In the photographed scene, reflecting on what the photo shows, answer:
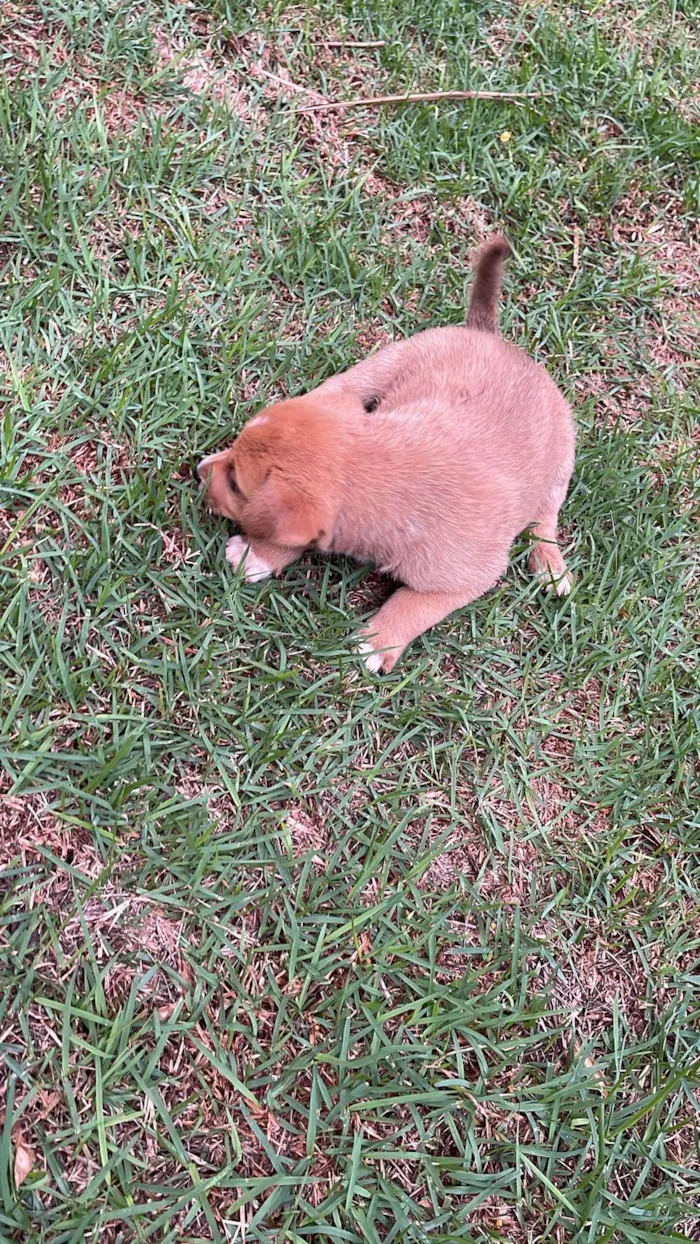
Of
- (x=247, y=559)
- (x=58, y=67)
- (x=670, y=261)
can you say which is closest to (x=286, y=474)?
(x=247, y=559)

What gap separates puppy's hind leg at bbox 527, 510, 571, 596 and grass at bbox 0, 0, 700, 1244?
0.08m

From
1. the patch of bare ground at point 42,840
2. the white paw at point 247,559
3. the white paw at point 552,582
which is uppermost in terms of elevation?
the white paw at point 247,559

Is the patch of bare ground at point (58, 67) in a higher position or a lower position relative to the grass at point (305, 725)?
higher

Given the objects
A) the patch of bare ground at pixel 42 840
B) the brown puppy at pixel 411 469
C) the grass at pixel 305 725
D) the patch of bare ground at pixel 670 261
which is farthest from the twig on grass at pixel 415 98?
the patch of bare ground at pixel 42 840

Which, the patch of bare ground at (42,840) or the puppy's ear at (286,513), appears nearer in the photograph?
the patch of bare ground at (42,840)

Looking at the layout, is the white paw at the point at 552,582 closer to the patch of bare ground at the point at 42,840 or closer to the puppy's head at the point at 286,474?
the puppy's head at the point at 286,474

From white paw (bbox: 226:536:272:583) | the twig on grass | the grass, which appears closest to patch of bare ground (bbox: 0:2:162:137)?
the grass

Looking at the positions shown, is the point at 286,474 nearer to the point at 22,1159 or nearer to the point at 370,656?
the point at 370,656

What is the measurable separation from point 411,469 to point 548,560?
2.83ft

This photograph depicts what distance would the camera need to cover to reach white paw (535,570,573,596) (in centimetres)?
347

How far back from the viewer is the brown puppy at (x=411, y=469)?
279cm

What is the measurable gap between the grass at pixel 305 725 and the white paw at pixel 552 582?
0.27 feet

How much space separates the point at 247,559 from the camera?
2.99 m

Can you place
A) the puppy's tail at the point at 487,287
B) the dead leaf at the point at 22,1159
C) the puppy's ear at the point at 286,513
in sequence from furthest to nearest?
A: the puppy's tail at the point at 487,287 < the puppy's ear at the point at 286,513 < the dead leaf at the point at 22,1159
